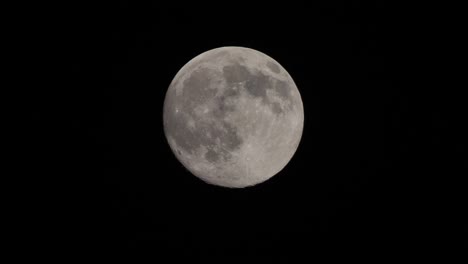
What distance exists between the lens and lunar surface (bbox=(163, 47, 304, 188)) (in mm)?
3285

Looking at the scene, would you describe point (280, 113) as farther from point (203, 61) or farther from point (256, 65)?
point (203, 61)

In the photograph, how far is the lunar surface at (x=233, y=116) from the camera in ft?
10.8

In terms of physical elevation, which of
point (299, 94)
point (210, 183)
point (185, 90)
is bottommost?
point (210, 183)

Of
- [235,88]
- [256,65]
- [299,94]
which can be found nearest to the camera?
[235,88]

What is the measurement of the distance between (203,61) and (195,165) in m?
1.13

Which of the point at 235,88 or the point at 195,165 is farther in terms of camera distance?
the point at 195,165

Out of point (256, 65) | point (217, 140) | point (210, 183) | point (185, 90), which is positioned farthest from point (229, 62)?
point (210, 183)

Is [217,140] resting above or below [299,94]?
below

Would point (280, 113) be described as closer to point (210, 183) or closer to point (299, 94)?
point (299, 94)

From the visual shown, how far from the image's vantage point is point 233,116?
3254mm

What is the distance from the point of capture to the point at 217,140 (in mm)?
3354

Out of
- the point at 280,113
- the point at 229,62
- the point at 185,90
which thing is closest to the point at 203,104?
the point at 185,90

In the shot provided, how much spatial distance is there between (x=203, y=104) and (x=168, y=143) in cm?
90

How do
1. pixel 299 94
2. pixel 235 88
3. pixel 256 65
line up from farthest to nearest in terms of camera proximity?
pixel 299 94 < pixel 256 65 < pixel 235 88
